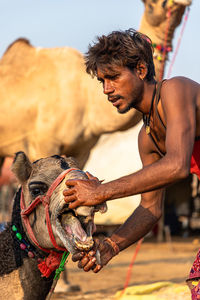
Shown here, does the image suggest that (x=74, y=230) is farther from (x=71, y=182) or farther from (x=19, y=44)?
(x=19, y=44)

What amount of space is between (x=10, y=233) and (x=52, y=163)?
496 millimetres

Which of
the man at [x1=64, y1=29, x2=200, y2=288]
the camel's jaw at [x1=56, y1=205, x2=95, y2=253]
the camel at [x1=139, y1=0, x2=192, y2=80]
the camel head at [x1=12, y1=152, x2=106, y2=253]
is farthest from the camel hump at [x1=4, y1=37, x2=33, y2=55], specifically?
the camel's jaw at [x1=56, y1=205, x2=95, y2=253]

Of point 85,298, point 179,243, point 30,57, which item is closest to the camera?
point 85,298

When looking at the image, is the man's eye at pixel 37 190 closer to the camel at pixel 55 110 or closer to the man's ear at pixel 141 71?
the man's ear at pixel 141 71

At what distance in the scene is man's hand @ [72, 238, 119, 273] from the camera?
3219 mm

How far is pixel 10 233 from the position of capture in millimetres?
3758

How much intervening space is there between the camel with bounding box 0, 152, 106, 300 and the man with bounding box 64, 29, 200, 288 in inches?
10.4

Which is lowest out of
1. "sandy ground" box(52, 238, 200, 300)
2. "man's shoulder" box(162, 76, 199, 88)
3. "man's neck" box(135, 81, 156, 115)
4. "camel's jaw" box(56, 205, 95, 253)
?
"sandy ground" box(52, 238, 200, 300)

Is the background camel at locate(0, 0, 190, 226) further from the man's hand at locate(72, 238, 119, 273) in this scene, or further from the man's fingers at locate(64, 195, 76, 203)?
the man's fingers at locate(64, 195, 76, 203)

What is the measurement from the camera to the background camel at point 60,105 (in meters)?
8.12

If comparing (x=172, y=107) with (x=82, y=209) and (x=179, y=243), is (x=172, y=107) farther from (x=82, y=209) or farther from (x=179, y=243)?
(x=179, y=243)

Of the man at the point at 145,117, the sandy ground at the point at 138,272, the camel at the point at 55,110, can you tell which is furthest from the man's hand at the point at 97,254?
the camel at the point at 55,110

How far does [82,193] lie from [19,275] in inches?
33.1

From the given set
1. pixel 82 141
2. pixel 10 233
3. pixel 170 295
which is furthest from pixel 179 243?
pixel 10 233
